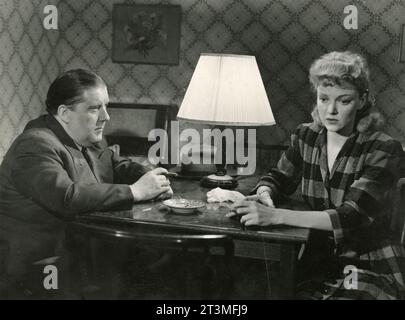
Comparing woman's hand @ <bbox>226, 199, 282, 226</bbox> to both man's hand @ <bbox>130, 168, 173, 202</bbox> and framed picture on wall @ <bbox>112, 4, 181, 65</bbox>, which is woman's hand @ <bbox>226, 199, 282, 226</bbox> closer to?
man's hand @ <bbox>130, 168, 173, 202</bbox>

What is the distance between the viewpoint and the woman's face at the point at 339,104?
6.64ft

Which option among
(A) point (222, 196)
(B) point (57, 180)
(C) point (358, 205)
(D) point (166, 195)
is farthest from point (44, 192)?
(C) point (358, 205)

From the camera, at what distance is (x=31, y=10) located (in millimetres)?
2973

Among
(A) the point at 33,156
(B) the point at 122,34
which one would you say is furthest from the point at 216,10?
(A) the point at 33,156

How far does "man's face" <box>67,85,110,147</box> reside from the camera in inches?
78.4

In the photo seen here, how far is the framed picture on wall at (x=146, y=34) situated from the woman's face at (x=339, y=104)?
1.49 meters

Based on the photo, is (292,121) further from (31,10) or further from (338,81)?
(31,10)

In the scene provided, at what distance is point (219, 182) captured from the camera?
7.54 feet

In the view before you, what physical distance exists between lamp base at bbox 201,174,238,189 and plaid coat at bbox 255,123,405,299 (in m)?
0.17

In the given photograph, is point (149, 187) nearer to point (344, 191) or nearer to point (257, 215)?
point (257, 215)

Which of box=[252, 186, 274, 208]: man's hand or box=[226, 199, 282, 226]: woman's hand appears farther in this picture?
box=[252, 186, 274, 208]: man's hand

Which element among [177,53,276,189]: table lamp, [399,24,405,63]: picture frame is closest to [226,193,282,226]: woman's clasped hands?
[177,53,276,189]: table lamp

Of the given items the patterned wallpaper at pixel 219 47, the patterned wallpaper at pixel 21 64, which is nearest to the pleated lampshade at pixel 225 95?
the patterned wallpaper at pixel 219 47
